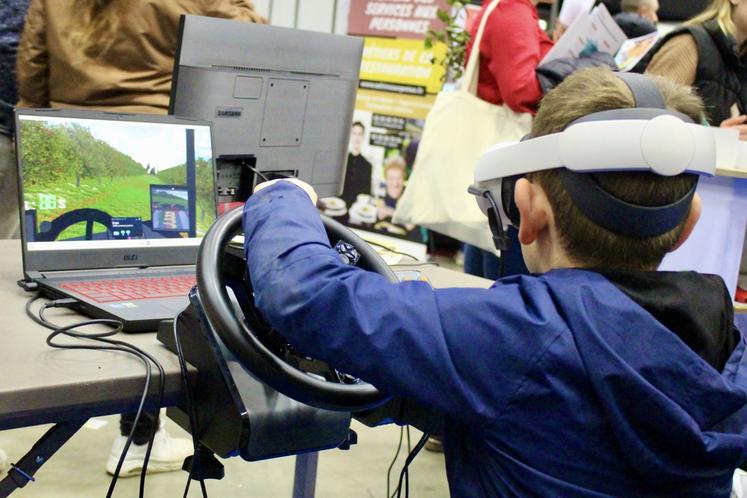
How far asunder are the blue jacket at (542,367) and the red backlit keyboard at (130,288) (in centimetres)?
54

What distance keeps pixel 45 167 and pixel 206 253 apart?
548mm

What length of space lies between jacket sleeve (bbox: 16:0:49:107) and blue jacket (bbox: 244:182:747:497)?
1505 mm

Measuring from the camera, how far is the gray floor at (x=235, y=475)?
2.44 meters

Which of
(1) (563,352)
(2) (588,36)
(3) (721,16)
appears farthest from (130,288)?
(3) (721,16)

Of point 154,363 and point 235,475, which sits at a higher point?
point 154,363

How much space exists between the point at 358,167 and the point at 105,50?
3.79m

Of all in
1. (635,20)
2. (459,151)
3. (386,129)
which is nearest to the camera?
(459,151)

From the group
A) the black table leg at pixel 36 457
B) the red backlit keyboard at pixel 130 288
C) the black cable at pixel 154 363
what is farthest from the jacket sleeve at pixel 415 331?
the red backlit keyboard at pixel 130 288

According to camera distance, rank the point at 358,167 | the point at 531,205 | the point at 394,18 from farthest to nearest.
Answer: the point at 358,167, the point at 394,18, the point at 531,205

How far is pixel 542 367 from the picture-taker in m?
0.88

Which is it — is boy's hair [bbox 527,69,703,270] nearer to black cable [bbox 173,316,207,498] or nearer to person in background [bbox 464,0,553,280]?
black cable [bbox 173,316,207,498]

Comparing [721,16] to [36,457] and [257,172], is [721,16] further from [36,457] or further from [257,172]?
[36,457]

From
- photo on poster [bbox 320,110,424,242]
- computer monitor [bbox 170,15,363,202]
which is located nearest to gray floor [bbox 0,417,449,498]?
computer monitor [bbox 170,15,363,202]

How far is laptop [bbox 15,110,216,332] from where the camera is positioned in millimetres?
1460
